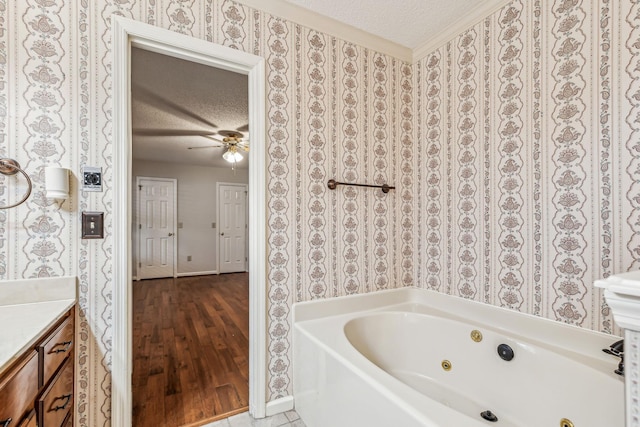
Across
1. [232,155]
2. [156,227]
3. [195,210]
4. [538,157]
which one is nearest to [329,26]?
[538,157]

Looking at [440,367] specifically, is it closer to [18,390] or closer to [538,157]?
[538,157]

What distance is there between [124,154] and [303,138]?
0.94 meters

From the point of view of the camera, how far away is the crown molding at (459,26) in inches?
67.4

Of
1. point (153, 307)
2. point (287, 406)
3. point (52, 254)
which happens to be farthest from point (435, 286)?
point (153, 307)

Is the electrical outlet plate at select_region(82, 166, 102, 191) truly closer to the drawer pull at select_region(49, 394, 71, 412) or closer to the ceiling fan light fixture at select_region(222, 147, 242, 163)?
the drawer pull at select_region(49, 394, 71, 412)

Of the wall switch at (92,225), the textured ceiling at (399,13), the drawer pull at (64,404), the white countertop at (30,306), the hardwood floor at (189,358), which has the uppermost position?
the textured ceiling at (399,13)

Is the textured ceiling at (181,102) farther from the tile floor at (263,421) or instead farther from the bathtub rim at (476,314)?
the tile floor at (263,421)

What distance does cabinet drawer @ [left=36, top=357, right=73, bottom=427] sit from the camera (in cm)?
97

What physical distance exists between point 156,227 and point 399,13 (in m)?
5.42

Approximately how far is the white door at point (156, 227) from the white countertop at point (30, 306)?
15.6 feet

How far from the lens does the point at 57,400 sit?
110 centimetres

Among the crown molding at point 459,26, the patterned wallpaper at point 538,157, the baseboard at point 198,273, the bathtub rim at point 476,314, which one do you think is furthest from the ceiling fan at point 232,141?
the baseboard at point 198,273

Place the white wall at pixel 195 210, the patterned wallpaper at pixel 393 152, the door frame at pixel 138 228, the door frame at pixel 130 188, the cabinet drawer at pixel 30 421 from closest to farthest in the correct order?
1. the cabinet drawer at pixel 30 421
2. the patterned wallpaper at pixel 393 152
3. the door frame at pixel 130 188
4. the door frame at pixel 138 228
5. the white wall at pixel 195 210

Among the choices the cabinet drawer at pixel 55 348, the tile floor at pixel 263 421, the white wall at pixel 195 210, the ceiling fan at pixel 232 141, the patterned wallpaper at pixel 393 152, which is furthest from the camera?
the white wall at pixel 195 210
